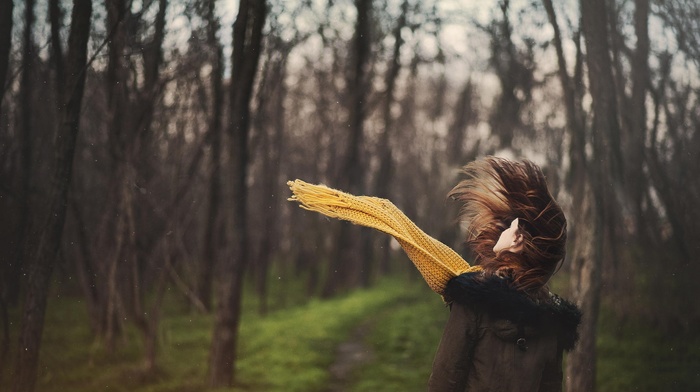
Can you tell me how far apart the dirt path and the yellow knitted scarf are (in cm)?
599

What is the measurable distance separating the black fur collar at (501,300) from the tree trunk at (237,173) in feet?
18.9

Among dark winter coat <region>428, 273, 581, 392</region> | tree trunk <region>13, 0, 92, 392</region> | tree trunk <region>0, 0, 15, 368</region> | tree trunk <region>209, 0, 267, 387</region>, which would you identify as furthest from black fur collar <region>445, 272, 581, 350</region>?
tree trunk <region>209, 0, 267, 387</region>

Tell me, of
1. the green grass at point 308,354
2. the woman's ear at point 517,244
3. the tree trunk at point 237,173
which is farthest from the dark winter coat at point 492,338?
the tree trunk at point 237,173

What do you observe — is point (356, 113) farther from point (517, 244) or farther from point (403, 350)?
point (517, 244)

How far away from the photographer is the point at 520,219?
3.23 metres

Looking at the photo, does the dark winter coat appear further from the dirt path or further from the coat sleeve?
the dirt path

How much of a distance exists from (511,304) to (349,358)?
8.32m

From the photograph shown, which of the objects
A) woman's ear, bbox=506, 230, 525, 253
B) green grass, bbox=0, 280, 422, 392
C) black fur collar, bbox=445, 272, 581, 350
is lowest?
green grass, bbox=0, 280, 422, 392

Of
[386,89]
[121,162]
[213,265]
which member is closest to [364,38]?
[386,89]

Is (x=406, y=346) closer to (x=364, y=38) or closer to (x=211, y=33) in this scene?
(x=211, y=33)

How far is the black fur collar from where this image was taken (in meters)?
3.12

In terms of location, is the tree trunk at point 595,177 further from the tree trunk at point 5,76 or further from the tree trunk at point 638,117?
the tree trunk at point 5,76

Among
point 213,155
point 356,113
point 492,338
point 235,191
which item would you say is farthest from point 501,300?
point 356,113

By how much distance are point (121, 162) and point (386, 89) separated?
11481 millimetres
